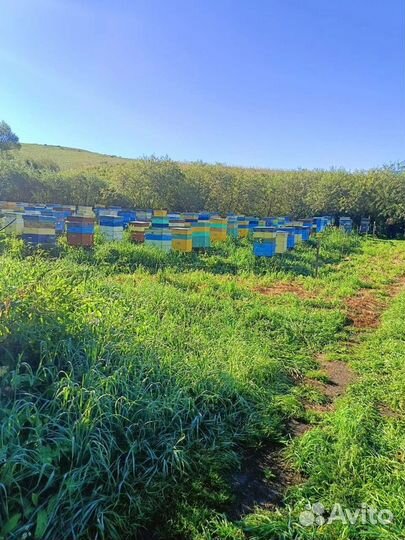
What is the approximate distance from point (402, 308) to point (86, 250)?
6316mm

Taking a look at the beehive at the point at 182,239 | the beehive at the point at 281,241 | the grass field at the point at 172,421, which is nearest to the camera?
the grass field at the point at 172,421

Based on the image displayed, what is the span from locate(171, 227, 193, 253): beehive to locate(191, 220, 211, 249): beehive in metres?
0.71

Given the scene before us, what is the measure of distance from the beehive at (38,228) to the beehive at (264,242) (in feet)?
15.5

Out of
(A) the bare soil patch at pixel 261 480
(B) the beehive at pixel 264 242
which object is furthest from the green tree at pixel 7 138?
(A) the bare soil patch at pixel 261 480

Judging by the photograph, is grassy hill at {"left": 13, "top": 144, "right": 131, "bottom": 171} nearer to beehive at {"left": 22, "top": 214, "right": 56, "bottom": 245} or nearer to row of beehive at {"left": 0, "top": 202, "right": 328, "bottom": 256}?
row of beehive at {"left": 0, "top": 202, "right": 328, "bottom": 256}

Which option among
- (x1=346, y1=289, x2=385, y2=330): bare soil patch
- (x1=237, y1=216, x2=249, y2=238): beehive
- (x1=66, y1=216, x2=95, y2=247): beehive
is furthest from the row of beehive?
(x1=346, y1=289, x2=385, y2=330): bare soil patch

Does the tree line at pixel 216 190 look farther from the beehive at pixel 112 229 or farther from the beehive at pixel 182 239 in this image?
the beehive at pixel 182 239

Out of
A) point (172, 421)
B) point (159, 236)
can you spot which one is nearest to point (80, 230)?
point (159, 236)

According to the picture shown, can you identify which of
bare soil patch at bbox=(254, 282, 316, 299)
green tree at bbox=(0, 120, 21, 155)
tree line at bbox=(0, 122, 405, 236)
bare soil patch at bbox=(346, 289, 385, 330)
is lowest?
bare soil patch at bbox=(346, 289, 385, 330)

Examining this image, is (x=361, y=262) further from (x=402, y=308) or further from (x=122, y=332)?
(x=122, y=332)

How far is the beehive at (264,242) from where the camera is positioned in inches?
407

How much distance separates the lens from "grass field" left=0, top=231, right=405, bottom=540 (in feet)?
7.18

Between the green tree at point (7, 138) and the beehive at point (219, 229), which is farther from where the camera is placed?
the green tree at point (7, 138)

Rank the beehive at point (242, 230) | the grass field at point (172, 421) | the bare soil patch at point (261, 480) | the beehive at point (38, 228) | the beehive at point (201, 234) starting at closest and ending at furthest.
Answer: the grass field at point (172, 421), the bare soil patch at point (261, 480), the beehive at point (38, 228), the beehive at point (201, 234), the beehive at point (242, 230)
